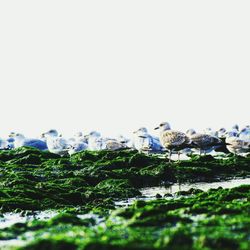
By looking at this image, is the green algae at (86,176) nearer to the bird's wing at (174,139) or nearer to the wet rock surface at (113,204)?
the wet rock surface at (113,204)

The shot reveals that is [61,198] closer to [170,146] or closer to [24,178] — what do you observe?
[24,178]

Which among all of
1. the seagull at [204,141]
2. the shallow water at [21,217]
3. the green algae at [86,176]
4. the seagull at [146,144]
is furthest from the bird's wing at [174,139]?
the shallow water at [21,217]

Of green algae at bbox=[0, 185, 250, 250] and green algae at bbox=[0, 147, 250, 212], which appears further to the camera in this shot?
green algae at bbox=[0, 147, 250, 212]

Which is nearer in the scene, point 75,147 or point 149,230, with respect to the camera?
point 149,230

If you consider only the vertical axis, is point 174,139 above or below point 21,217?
above

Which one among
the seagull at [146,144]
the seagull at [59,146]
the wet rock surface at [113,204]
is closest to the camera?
the wet rock surface at [113,204]

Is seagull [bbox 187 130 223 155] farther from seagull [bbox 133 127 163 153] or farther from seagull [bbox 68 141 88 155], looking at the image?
seagull [bbox 68 141 88 155]

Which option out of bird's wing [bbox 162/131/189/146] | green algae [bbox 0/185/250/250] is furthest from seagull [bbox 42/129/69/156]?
Result: green algae [bbox 0/185/250/250]

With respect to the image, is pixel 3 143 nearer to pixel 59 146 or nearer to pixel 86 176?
pixel 59 146

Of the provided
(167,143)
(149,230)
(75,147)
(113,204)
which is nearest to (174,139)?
(167,143)
